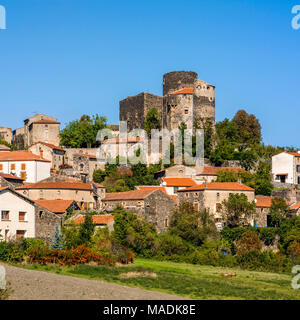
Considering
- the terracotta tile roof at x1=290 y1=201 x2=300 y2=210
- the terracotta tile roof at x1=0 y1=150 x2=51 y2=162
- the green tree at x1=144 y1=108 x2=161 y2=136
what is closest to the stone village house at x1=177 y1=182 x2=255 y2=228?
the terracotta tile roof at x1=290 y1=201 x2=300 y2=210

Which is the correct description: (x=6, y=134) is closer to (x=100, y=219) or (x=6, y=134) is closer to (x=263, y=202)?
(x=263, y=202)

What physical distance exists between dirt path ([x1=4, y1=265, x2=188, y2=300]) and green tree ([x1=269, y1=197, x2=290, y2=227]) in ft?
98.6

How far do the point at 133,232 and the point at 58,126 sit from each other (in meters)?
41.0

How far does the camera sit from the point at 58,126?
87.1 meters

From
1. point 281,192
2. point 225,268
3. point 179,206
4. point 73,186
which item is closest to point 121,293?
point 225,268

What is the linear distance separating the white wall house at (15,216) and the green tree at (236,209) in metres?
19.1

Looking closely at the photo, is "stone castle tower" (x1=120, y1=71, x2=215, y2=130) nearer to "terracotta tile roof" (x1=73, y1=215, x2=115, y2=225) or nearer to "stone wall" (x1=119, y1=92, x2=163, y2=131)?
"stone wall" (x1=119, y1=92, x2=163, y2=131)

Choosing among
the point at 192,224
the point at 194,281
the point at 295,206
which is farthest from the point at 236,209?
the point at 194,281

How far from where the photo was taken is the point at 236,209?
5550 centimetres

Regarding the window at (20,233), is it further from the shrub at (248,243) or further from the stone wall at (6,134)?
the stone wall at (6,134)

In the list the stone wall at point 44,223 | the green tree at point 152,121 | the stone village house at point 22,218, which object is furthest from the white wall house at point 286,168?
the stone village house at point 22,218

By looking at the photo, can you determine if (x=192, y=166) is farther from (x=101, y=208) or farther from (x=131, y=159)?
(x=101, y=208)

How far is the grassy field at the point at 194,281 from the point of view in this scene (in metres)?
30.7

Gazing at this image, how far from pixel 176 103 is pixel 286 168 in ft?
56.2
